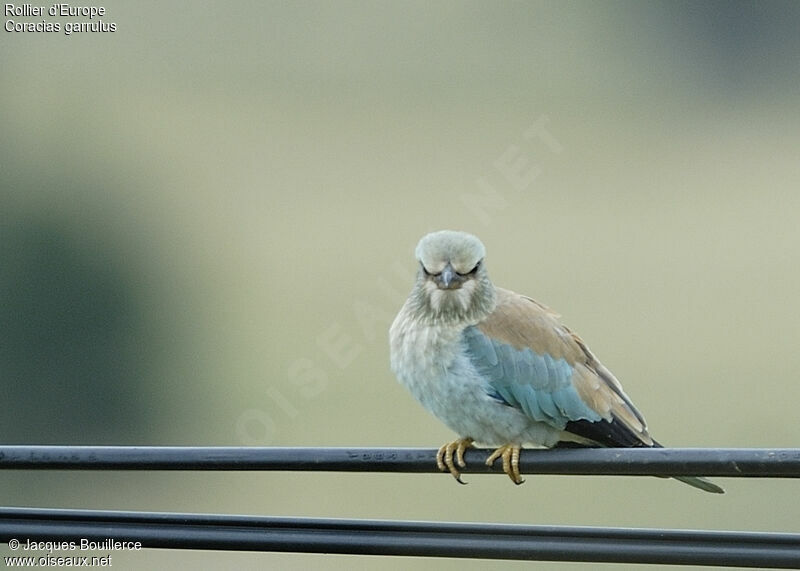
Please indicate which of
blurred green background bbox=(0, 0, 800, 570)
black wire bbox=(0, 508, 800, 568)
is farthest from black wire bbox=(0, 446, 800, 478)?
blurred green background bbox=(0, 0, 800, 570)

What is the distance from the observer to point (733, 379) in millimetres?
10234

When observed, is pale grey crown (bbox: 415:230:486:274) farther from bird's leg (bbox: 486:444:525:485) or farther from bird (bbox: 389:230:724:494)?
bird's leg (bbox: 486:444:525:485)

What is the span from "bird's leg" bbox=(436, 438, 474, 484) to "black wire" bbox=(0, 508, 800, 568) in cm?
20

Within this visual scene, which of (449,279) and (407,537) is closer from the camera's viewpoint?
(407,537)

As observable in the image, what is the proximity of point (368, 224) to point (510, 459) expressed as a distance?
10.3 metres

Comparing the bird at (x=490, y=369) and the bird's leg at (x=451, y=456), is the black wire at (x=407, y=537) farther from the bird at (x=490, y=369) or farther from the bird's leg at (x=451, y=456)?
the bird at (x=490, y=369)

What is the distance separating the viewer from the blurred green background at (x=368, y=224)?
980cm

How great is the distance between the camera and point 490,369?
264 cm

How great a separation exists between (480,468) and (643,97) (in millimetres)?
13903
